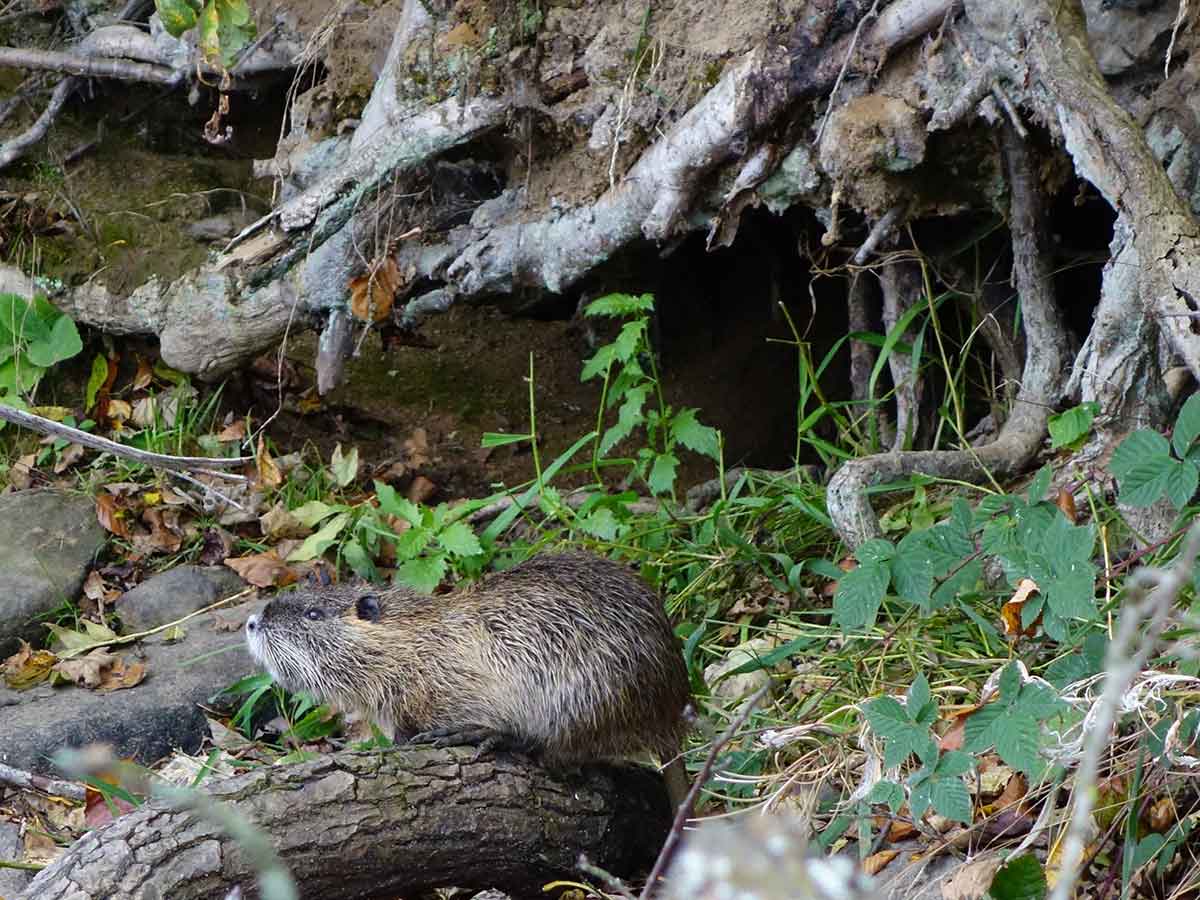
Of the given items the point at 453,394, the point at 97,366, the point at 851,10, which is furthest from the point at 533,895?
the point at 97,366

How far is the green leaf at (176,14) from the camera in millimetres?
4605

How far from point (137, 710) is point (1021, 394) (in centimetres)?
317

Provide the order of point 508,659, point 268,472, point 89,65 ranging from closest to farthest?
point 508,659
point 268,472
point 89,65

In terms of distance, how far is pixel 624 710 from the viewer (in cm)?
369

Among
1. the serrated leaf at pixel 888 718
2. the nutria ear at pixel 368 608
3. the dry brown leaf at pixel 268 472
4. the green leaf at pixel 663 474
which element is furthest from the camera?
the dry brown leaf at pixel 268 472

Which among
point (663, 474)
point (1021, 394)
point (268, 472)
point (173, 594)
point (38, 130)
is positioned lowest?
point (173, 594)

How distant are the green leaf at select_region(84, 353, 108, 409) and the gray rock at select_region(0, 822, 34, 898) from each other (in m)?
2.25

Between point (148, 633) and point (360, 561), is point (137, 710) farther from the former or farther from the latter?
point (360, 561)

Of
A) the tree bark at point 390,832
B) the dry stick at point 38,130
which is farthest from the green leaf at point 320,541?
the dry stick at point 38,130

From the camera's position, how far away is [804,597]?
4621 millimetres

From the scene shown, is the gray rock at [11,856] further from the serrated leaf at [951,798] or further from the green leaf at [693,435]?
the serrated leaf at [951,798]

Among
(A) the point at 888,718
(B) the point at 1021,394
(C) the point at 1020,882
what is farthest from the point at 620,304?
(C) the point at 1020,882

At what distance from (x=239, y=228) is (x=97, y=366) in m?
0.88

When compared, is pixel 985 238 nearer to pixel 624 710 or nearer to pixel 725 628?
pixel 725 628
